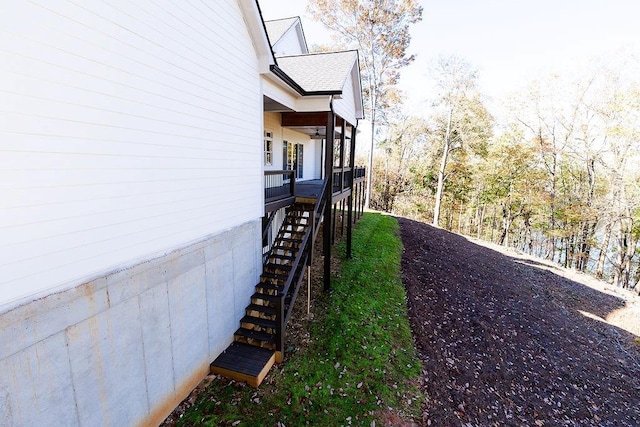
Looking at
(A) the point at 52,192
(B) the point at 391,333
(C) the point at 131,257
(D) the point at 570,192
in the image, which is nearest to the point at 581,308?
(B) the point at 391,333

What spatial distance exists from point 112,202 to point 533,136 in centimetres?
2838

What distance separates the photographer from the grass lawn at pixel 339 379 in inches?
222

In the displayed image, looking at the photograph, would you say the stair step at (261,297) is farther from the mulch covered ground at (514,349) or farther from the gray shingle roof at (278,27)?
the gray shingle roof at (278,27)

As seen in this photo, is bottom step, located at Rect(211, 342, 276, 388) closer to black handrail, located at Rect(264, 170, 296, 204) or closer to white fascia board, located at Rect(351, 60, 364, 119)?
black handrail, located at Rect(264, 170, 296, 204)

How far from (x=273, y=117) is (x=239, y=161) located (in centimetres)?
532

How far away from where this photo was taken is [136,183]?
14.5 ft

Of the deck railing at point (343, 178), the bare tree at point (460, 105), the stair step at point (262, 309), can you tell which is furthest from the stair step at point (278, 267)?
the bare tree at point (460, 105)

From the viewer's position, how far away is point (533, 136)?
2369 cm

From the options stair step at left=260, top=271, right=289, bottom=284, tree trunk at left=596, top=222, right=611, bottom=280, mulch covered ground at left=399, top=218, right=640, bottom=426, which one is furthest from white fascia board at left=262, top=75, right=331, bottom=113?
tree trunk at left=596, top=222, right=611, bottom=280

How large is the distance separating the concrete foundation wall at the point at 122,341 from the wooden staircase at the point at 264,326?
0.40 meters

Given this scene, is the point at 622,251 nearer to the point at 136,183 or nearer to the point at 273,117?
the point at 273,117

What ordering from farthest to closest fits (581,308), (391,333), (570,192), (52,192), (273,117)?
(570,192) → (581,308) → (273,117) → (391,333) → (52,192)

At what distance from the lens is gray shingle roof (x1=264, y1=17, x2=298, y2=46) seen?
1438 cm

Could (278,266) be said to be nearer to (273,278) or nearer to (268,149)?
(273,278)
